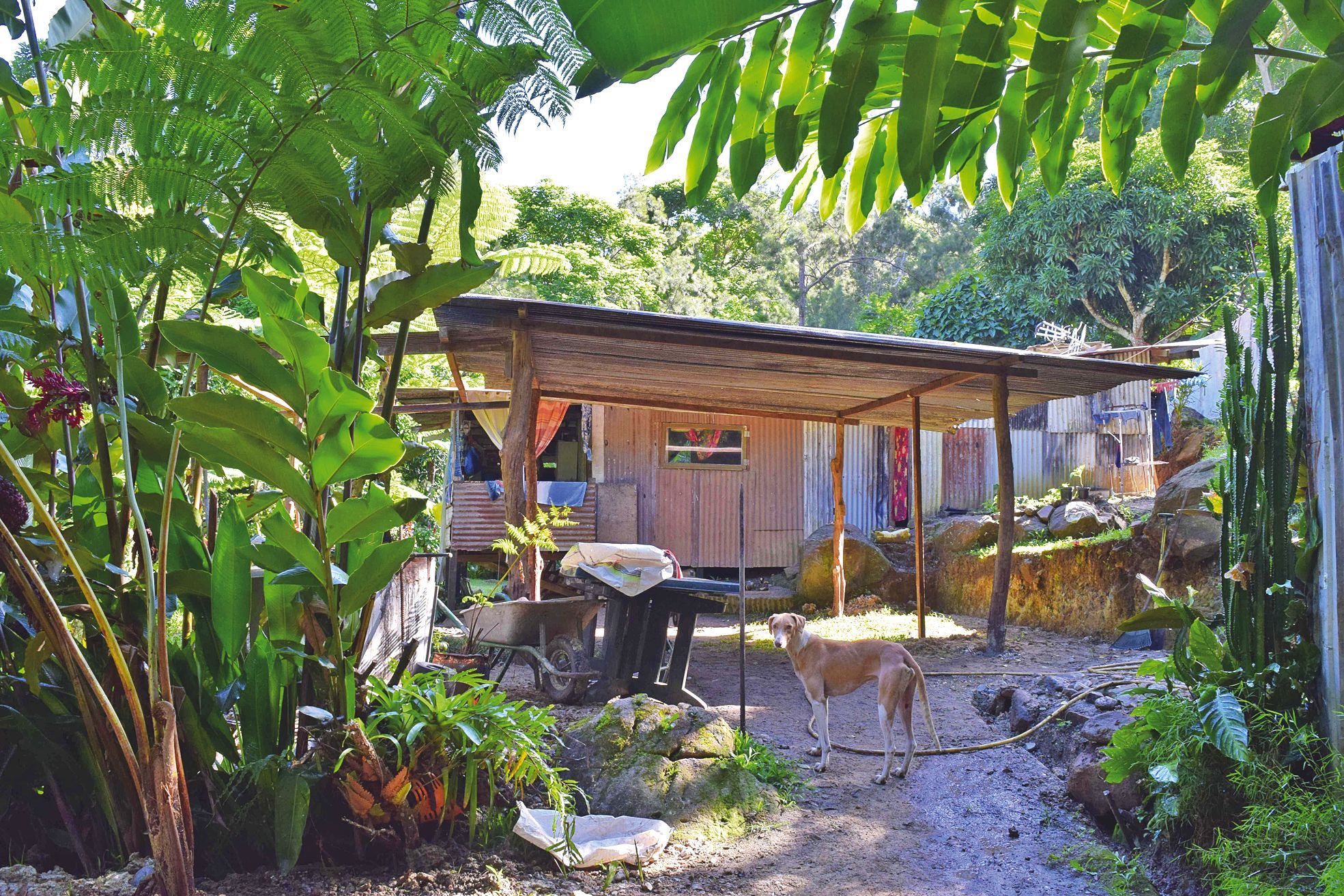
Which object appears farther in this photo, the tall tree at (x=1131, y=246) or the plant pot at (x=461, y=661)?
the tall tree at (x=1131, y=246)

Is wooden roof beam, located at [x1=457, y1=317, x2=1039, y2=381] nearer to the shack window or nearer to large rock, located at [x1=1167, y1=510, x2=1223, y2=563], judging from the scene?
large rock, located at [x1=1167, y1=510, x2=1223, y2=563]

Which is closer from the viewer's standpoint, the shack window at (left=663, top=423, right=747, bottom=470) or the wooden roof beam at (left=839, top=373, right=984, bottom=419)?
the wooden roof beam at (left=839, top=373, right=984, bottom=419)

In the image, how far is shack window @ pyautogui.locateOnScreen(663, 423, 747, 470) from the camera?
51.8 ft

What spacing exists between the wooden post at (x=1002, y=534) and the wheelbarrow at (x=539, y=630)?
448 centimetres

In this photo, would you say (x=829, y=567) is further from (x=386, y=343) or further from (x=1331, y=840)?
(x=1331, y=840)

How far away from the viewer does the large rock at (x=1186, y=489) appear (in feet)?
35.5

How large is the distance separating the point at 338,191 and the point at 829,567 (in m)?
13.4

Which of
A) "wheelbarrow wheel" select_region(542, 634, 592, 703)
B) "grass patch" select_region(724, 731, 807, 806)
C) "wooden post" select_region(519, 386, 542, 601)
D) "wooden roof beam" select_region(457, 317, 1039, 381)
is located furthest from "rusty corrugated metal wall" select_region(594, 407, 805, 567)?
"grass patch" select_region(724, 731, 807, 806)

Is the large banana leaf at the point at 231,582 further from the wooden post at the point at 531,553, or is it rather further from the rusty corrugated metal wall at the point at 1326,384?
the wooden post at the point at 531,553

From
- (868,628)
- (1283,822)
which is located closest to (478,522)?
(868,628)

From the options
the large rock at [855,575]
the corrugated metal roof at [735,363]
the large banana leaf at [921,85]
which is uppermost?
the corrugated metal roof at [735,363]

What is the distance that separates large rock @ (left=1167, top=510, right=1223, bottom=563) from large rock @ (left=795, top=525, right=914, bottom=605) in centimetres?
531

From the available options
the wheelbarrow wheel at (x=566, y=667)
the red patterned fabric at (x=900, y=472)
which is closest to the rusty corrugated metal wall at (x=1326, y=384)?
the wheelbarrow wheel at (x=566, y=667)

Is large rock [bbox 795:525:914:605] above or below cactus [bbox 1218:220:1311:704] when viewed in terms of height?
below
